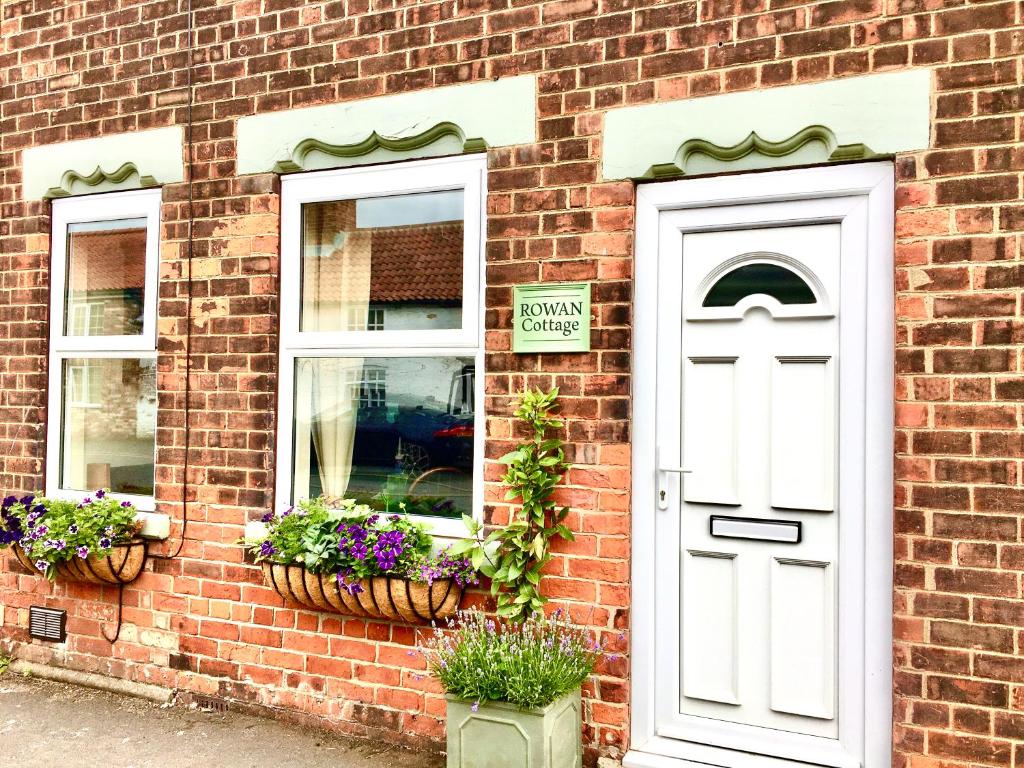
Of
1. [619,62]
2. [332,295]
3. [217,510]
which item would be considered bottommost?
[217,510]

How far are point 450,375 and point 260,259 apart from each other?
46.9 inches

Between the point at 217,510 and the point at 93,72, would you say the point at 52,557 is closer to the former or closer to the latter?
the point at 217,510

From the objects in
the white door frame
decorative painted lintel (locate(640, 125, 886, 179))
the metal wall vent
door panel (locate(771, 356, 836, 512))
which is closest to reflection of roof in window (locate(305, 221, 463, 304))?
decorative painted lintel (locate(640, 125, 886, 179))

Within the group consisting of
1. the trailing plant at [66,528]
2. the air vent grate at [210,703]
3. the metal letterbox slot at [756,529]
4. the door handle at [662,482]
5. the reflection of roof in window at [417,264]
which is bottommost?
the air vent grate at [210,703]

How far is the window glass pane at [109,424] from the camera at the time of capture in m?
5.04

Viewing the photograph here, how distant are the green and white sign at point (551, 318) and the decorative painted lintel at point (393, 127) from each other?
2.25 feet

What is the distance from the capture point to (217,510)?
15.2 ft

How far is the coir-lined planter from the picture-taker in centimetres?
392

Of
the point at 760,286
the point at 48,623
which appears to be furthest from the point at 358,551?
the point at 48,623

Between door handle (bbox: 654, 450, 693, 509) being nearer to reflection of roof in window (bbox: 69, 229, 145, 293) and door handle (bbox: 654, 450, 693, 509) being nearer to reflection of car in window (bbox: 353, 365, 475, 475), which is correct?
reflection of car in window (bbox: 353, 365, 475, 475)

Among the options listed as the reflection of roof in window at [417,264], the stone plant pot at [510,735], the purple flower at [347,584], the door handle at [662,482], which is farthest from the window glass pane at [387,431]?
the stone plant pot at [510,735]

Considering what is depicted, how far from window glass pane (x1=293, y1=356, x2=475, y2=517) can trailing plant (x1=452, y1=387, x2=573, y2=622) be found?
35 centimetres

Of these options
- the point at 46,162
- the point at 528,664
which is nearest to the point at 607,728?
the point at 528,664

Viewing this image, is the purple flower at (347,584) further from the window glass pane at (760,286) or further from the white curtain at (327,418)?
the window glass pane at (760,286)
